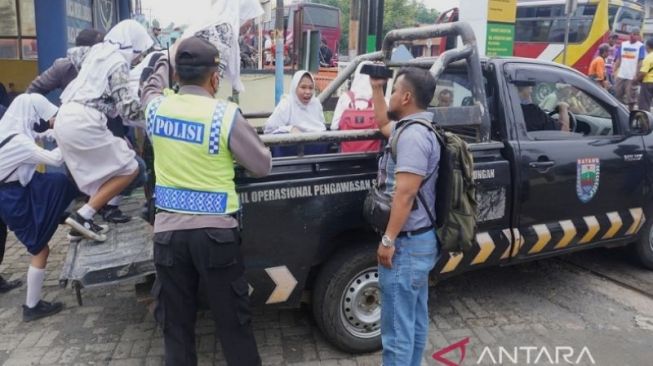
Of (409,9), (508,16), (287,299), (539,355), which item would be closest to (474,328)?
(539,355)

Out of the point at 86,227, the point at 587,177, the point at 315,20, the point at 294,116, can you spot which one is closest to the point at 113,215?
the point at 86,227

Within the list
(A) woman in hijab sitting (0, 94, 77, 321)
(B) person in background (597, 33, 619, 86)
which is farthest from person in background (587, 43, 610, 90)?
(A) woman in hijab sitting (0, 94, 77, 321)

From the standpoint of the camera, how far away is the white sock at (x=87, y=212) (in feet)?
12.7

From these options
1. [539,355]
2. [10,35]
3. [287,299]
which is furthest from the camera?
[10,35]

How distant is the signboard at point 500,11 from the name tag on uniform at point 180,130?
8.41m

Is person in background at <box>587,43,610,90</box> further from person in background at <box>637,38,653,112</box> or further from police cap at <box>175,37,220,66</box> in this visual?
police cap at <box>175,37,220,66</box>

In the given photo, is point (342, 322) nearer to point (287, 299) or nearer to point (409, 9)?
point (287, 299)

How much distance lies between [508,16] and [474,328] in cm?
752

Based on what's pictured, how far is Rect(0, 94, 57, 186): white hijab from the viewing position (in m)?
3.83

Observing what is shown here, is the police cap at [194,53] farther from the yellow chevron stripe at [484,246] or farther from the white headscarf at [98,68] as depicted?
the yellow chevron stripe at [484,246]

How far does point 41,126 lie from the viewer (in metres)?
4.32

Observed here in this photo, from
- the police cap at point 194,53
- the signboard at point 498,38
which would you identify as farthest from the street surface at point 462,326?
the signboard at point 498,38

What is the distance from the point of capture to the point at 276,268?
3.09 m

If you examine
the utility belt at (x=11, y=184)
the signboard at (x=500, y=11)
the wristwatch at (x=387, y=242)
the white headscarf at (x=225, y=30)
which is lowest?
the utility belt at (x=11, y=184)
